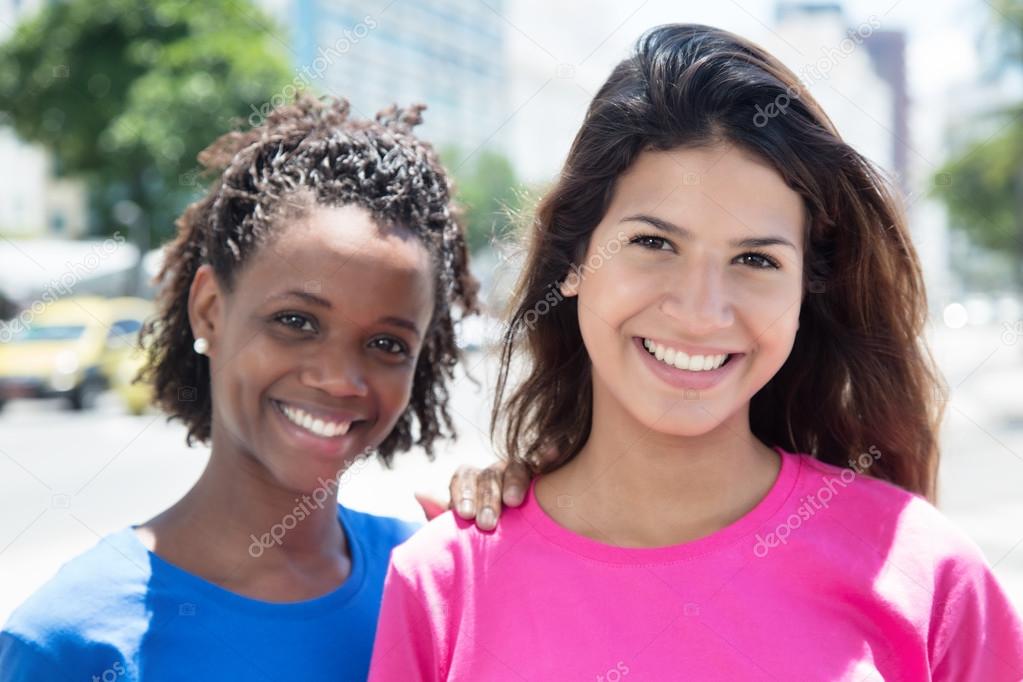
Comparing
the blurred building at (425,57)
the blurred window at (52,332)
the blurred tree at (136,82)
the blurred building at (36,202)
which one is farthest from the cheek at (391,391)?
the blurred building at (425,57)

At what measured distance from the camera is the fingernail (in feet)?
6.46

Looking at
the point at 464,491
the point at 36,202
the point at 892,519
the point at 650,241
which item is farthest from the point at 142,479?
the point at 36,202

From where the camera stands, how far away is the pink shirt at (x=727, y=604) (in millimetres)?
1767

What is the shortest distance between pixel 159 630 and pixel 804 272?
1355 mm

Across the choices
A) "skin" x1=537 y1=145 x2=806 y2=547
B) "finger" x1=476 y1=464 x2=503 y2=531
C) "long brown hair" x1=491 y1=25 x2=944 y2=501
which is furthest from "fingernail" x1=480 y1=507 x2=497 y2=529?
"long brown hair" x1=491 y1=25 x2=944 y2=501

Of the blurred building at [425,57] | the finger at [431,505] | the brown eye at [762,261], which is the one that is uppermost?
the blurred building at [425,57]

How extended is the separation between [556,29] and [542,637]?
87.9 metres

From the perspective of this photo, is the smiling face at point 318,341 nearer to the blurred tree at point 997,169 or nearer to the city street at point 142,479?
the city street at point 142,479

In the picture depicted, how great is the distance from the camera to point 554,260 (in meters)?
2.19

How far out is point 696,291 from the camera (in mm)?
1840

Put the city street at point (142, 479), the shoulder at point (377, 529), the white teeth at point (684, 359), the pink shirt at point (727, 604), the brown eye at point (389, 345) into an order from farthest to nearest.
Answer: the city street at point (142, 479) → the shoulder at point (377, 529) → the brown eye at point (389, 345) → the white teeth at point (684, 359) → the pink shirt at point (727, 604)

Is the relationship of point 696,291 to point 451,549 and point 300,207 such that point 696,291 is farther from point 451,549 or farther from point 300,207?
point 300,207

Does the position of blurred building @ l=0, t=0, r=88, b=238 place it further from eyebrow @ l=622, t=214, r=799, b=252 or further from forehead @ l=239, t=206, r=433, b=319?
eyebrow @ l=622, t=214, r=799, b=252

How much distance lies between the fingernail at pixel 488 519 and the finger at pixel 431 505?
335 millimetres
